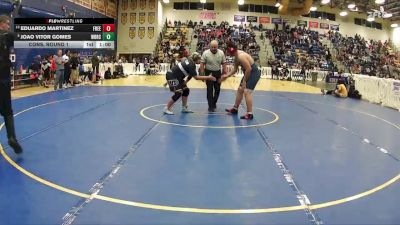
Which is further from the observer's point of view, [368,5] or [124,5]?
[368,5]

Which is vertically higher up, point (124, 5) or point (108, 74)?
point (124, 5)

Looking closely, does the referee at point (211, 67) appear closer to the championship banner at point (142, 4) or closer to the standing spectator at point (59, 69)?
the standing spectator at point (59, 69)

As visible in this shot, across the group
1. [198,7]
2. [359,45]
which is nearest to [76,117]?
[198,7]

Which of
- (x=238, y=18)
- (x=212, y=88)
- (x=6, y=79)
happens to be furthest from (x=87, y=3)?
(x=6, y=79)

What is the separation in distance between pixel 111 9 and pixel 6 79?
30.0m

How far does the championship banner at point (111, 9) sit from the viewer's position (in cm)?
3250

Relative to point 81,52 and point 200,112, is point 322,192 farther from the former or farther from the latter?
point 81,52

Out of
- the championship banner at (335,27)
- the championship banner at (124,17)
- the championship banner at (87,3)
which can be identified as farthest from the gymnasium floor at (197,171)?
the championship banner at (335,27)

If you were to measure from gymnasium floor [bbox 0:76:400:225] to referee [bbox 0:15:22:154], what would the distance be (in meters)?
0.25

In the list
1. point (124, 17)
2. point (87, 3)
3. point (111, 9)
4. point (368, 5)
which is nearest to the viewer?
point (87, 3)

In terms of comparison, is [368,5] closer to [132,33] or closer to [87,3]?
[132,33]

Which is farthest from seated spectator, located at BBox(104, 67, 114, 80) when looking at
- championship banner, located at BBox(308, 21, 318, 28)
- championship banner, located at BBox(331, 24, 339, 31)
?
championship banner, located at BBox(331, 24, 339, 31)

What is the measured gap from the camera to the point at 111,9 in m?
33.5

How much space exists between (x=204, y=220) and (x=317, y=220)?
3.21 feet
